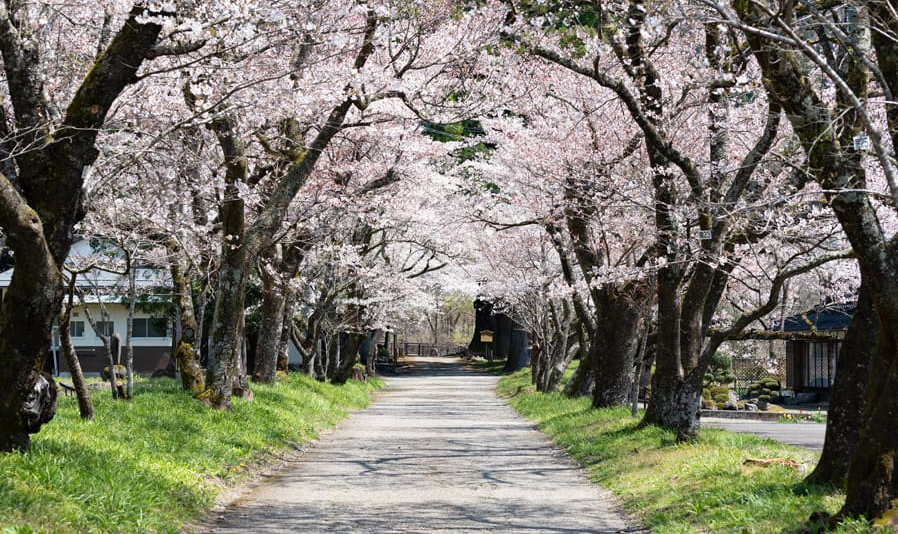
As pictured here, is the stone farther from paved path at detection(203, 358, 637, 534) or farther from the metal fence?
the metal fence

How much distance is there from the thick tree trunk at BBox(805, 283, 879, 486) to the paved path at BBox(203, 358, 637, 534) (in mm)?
1881

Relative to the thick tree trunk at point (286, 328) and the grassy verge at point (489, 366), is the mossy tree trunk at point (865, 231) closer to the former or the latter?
the thick tree trunk at point (286, 328)

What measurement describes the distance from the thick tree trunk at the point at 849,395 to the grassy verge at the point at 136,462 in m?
5.78

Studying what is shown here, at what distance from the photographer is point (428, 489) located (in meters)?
10.5

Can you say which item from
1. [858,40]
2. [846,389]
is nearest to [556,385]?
[846,389]

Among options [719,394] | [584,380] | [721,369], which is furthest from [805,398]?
[584,380]

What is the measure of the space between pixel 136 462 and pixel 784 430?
15982mm

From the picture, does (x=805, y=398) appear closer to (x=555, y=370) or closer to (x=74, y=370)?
(x=555, y=370)

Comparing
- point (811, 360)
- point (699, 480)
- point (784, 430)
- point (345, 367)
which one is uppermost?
point (811, 360)

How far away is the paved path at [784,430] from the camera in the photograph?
1750cm

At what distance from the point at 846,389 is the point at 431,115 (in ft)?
28.3

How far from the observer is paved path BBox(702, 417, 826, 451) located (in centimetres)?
1750

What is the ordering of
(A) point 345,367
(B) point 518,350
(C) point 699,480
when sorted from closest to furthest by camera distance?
(C) point 699,480, (A) point 345,367, (B) point 518,350

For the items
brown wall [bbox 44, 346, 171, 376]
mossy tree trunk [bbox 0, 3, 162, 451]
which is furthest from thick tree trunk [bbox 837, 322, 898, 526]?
brown wall [bbox 44, 346, 171, 376]
